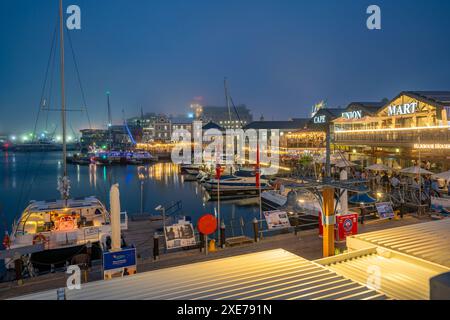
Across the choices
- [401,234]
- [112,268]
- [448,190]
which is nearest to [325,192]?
[401,234]

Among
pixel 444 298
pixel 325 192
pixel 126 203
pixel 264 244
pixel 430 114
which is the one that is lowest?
pixel 126 203

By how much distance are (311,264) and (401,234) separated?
4.11 metres

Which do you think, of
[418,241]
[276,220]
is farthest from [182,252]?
[418,241]

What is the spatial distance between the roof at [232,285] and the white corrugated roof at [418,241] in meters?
2.88

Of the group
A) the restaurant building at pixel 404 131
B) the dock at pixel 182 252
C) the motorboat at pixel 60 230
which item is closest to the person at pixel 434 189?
the restaurant building at pixel 404 131

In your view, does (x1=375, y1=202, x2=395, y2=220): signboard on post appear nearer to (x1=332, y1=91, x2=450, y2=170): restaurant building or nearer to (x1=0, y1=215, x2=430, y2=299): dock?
(x1=0, y1=215, x2=430, y2=299): dock

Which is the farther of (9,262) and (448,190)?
(448,190)

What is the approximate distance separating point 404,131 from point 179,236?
1020 inches

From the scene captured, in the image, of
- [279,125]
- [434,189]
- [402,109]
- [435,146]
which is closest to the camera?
[434,189]

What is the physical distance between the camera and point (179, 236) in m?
12.5

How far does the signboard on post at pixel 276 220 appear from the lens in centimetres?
1402

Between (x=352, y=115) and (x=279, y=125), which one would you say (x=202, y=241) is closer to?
(x=352, y=115)

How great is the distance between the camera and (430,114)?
2628 centimetres
